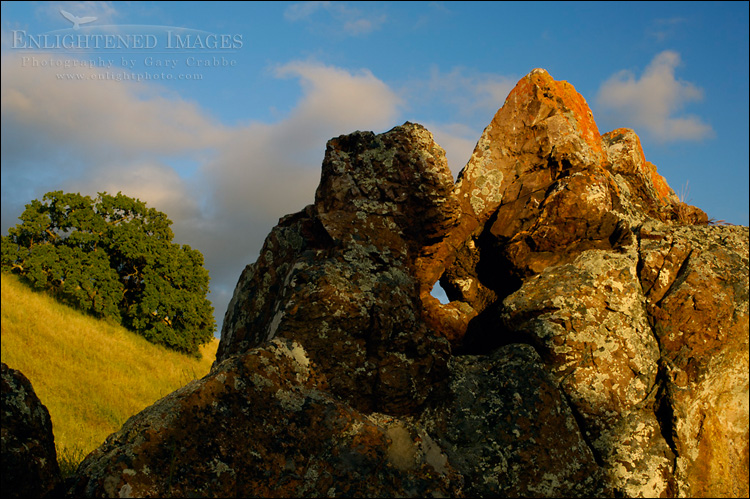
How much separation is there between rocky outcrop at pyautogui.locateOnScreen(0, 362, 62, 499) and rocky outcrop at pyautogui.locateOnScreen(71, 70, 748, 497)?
248mm

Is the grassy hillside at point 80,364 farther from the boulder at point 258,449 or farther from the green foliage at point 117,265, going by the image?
the boulder at point 258,449

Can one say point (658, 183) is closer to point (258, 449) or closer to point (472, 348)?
point (472, 348)

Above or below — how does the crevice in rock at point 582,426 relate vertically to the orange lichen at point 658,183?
below

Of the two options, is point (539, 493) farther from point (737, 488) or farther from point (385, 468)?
point (737, 488)

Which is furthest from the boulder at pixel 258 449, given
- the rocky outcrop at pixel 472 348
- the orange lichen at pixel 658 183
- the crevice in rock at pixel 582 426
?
the orange lichen at pixel 658 183

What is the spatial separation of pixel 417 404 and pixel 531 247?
2350 mm

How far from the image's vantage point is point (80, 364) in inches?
730

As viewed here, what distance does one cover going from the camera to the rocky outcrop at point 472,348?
14.0 ft

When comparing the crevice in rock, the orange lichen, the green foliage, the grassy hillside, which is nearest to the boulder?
the crevice in rock

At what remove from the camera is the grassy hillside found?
13.9 metres

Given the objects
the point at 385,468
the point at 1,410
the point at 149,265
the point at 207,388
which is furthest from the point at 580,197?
the point at 149,265

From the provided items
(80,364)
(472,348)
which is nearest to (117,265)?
(80,364)

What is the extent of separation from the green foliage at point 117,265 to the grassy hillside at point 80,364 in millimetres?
946

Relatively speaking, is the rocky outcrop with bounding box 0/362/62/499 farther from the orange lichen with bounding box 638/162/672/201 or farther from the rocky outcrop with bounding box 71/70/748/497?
the orange lichen with bounding box 638/162/672/201
